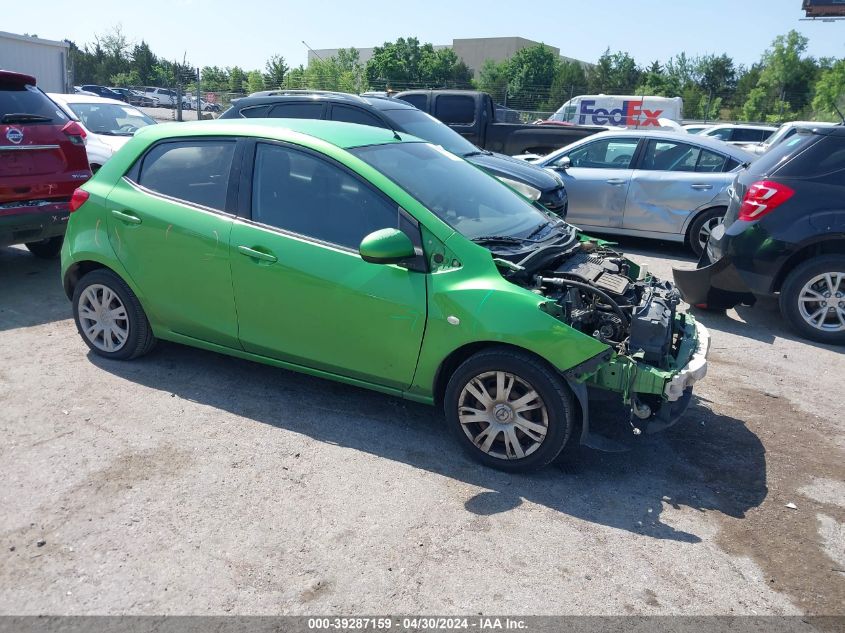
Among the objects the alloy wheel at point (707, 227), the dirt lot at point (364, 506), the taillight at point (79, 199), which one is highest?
the taillight at point (79, 199)

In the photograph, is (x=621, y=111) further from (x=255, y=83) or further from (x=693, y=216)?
(x=693, y=216)

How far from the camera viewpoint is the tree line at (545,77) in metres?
36.6

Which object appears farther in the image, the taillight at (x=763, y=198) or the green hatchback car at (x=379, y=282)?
the taillight at (x=763, y=198)

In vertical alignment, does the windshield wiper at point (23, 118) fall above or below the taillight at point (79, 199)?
above

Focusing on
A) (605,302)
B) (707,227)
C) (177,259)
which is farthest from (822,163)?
(177,259)

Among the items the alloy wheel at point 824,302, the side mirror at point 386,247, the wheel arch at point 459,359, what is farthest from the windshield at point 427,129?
the wheel arch at point 459,359

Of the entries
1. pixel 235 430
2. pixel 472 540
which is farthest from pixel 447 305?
Answer: pixel 235 430

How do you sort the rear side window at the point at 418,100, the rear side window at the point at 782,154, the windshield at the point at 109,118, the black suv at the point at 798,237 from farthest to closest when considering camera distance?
the rear side window at the point at 418,100 < the windshield at the point at 109,118 < the rear side window at the point at 782,154 < the black suv at the point at 798,237

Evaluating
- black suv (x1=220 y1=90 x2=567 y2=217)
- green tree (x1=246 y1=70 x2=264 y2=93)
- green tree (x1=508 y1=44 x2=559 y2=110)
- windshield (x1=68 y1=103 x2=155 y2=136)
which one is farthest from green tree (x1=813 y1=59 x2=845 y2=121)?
windshield (x1=68 y1=103 x2=155 y2=136)

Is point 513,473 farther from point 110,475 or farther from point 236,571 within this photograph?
point 110,475

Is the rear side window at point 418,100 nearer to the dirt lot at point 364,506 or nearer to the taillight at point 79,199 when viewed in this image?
the taillight at point 79,199

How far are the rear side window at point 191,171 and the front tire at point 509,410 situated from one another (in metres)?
1.97

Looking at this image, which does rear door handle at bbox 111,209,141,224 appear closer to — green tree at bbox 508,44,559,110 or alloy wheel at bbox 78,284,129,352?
alloy wheel at bbox 78,284,129,352

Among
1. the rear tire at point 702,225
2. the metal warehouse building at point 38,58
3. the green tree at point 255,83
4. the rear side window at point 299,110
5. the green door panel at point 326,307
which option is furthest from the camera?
the green tree at point 255,83
